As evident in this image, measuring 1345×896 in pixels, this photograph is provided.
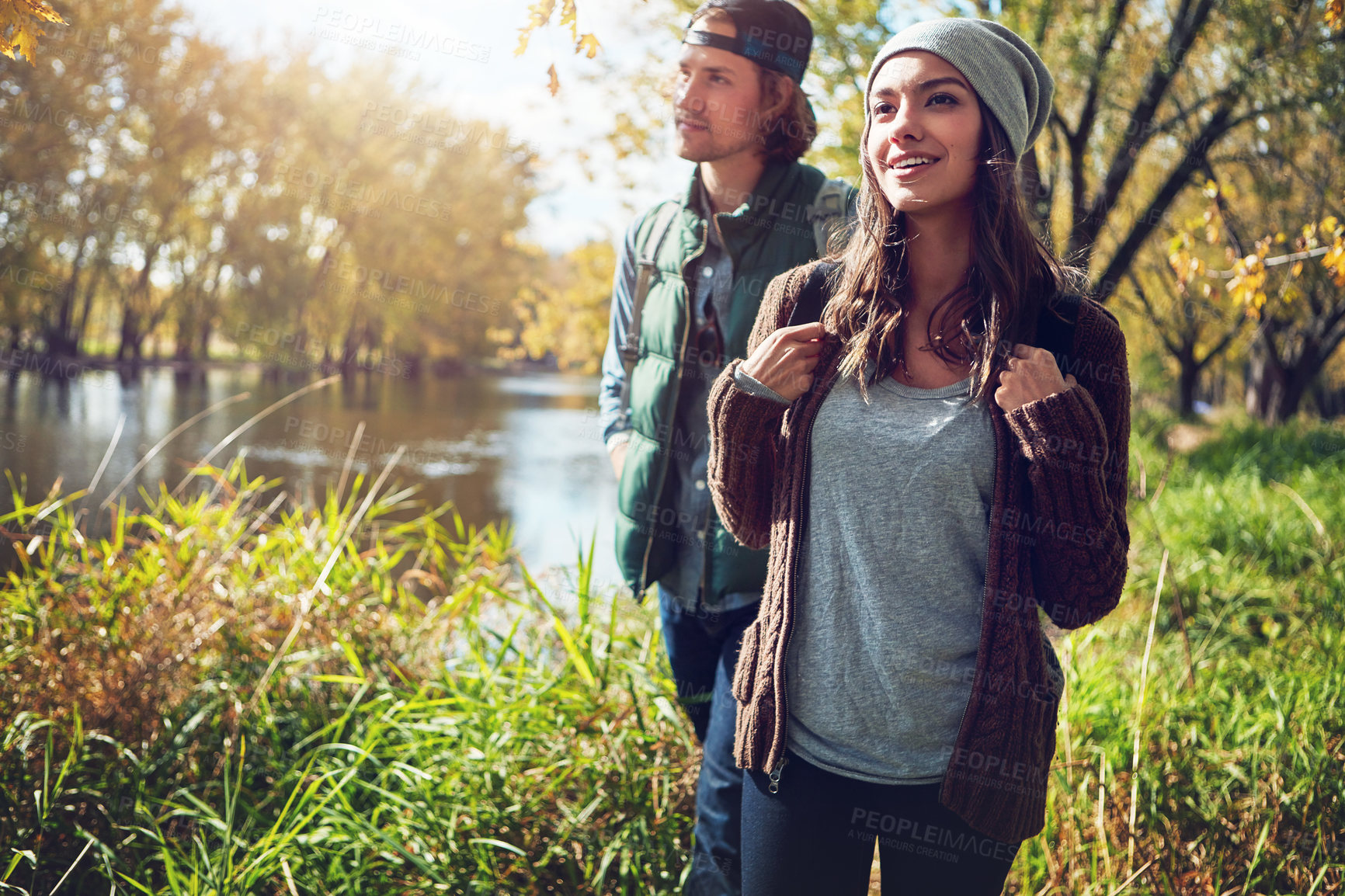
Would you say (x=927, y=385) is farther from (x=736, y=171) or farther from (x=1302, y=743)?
(x=1302, y=743)

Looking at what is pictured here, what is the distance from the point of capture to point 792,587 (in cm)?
144

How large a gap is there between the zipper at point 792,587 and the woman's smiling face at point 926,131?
335 mm

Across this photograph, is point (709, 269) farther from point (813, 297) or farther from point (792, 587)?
point (792, 587)

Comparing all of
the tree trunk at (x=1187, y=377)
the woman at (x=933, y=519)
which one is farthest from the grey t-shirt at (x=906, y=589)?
the tree trunk at (x=1187, y=377)

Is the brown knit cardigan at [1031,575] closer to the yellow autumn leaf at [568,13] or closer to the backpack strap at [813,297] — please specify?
the backpack strap at [813,297]

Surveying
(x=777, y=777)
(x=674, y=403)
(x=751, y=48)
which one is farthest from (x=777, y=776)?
(x=751, y=48)

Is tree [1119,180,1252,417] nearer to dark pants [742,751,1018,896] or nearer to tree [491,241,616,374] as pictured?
tree [491,241,616,374]

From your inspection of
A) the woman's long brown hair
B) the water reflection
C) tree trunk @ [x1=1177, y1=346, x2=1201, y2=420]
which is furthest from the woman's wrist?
tree trunk @ [x1=1177, y1=346, x2=1201, y2=420]

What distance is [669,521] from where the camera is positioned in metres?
2.17

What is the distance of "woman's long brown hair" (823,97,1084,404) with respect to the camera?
4.57 feet

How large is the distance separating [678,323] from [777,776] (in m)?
1.09

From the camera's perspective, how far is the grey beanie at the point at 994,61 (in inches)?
53.6

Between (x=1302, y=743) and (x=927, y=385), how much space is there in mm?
2179

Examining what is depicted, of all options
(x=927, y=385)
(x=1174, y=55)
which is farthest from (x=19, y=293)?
(x=927, y=385)
